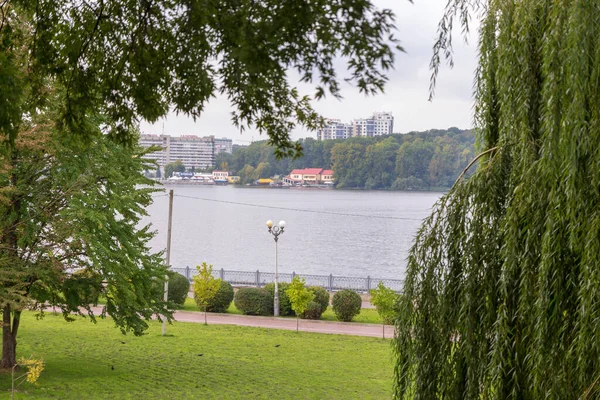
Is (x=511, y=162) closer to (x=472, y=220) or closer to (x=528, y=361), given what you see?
(x=472, y=220)

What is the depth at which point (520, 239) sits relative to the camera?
742cm

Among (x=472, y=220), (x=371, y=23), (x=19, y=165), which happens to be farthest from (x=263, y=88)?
(x=19, y=165)

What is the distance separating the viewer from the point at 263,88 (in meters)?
5.11

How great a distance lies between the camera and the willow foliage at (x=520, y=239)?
6.81m

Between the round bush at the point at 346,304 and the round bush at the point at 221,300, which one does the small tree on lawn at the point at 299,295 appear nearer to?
the round bush at the point at 346,304

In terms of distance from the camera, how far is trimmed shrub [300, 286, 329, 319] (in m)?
32.4

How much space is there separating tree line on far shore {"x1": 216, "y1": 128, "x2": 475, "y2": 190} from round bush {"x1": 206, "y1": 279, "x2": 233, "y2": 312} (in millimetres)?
29406

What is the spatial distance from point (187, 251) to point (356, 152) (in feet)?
70.7

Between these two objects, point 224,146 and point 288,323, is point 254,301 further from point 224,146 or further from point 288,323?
point 224,146

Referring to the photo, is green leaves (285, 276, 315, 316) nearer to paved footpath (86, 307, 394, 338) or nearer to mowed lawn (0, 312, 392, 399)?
paved footpath (86, 307, 394, 338)

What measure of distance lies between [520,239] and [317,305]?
83.4ft

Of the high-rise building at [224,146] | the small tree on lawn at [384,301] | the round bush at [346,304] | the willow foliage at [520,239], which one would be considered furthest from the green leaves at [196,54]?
the high-rise building at [224,146]

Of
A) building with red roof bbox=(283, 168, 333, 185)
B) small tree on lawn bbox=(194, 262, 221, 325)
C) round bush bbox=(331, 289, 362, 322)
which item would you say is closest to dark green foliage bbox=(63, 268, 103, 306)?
small tree on lawn bbox=(194, 262, 221, 325)

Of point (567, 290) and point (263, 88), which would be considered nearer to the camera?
point (263, 88)
